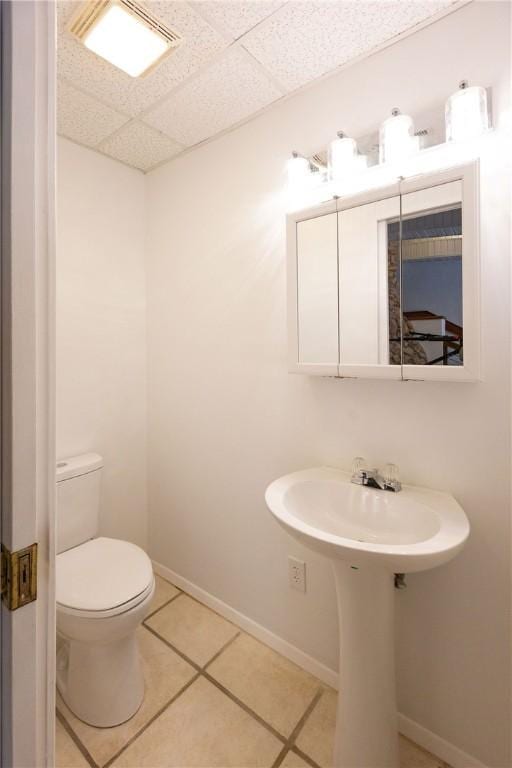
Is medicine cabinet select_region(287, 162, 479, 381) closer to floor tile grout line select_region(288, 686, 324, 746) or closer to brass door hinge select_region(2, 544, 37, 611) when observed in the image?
brass door hinge select_region(2, 544, 37, 611)

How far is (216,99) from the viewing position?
1.55 m

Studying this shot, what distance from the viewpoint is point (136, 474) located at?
2.22 metres

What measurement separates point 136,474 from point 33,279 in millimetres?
1874

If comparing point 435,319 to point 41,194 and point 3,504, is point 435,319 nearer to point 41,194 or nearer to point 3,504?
point 41,194

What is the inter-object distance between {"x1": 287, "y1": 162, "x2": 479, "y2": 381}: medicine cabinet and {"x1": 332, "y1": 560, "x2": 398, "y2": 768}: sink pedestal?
26.4 inches

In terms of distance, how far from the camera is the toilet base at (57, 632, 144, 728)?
1.33 metres

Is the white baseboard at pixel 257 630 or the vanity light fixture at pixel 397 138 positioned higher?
the vanity light fixture at pixel 397 138

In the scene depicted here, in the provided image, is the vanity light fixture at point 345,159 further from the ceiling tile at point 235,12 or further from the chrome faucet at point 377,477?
the chrome faucet at point 377,477

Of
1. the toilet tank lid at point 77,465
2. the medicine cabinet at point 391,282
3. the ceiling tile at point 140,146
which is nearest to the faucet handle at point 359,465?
the medicine cabinet at point 391,282

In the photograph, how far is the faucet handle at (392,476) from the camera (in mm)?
1271

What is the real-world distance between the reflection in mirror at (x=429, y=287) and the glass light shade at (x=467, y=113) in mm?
216

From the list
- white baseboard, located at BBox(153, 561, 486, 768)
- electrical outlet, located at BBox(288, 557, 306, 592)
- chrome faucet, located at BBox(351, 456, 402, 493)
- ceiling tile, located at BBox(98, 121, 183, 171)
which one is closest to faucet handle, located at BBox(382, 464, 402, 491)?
chrome faucet, located at BBox(351, 456, 402, 493)

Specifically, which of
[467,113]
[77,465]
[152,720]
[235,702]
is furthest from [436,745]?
[467,113]

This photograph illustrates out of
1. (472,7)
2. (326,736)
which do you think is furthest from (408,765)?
(472,7)
